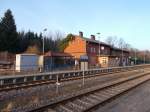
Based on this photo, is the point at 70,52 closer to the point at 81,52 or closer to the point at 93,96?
the point at 81,52

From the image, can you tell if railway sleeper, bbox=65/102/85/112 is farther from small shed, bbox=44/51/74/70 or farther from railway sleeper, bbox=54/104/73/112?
small shed, bbox=44/51/74/70

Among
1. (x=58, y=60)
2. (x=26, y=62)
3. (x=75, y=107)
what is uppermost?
(x=58, y=60)

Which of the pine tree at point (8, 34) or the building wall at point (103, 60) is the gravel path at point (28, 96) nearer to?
the pine tree at point (8, 34)

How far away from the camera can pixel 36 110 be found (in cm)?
1050

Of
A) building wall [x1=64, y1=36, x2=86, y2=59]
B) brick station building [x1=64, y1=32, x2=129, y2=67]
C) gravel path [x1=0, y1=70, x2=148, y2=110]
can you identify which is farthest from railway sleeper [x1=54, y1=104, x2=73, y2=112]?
building wall [x1=64, y1=36, x2=86, y2=59]

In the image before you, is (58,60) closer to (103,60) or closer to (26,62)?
(103,60)

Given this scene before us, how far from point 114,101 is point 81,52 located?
198 ft

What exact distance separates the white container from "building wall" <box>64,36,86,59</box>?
92.8 ft

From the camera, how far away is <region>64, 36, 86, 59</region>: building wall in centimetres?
7438

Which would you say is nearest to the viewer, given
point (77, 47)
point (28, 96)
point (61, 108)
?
point (61, 108)

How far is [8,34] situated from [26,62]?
28.4 m

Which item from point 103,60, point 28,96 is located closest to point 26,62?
point 28,96

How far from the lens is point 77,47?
76.1m

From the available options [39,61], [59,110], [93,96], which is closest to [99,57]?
[39,61]
